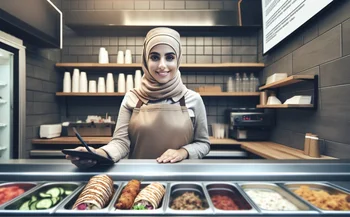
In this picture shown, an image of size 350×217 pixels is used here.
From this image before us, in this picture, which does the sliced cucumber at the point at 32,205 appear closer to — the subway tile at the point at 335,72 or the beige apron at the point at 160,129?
the beige apron at the point at 160,129

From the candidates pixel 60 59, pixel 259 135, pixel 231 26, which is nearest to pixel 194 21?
pixel 231 26

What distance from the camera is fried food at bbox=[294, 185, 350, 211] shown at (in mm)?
726

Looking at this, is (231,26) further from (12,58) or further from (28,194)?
(28,194)

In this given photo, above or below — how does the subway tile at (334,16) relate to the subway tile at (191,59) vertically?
below

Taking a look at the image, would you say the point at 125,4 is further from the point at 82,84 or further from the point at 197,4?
the point at 82,84

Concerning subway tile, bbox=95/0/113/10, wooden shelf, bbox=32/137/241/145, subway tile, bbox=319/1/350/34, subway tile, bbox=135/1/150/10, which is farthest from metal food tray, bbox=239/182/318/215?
subway tile, bbox=95/0/113/10

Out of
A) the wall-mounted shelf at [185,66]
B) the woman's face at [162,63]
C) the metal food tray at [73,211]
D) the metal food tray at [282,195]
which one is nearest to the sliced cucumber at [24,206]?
the metal food tray at [73,211]

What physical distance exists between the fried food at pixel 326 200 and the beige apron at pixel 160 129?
792mm

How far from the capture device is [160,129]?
149 centimetres

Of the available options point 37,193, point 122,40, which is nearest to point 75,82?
point 122,40

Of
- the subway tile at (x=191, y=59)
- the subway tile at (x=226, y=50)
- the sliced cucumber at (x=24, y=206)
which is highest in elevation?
the subway tile at (x=226, y=50)

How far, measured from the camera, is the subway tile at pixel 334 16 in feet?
5.05

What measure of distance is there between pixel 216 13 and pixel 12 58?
8.39 feet

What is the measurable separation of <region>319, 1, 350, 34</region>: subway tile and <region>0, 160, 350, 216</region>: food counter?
118 cm
